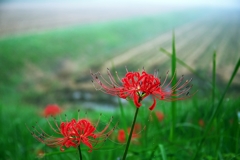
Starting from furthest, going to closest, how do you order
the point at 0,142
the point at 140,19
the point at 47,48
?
the point at 140,19 < the point at 47,48 < the point at 0,142

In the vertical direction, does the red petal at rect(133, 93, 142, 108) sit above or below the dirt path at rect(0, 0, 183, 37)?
below

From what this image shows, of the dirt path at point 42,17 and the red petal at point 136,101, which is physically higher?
the dirt path at point 42,17

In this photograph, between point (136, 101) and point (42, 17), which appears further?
point (42, 17)

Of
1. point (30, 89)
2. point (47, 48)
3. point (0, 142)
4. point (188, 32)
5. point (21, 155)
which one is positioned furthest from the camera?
point (188, 32)

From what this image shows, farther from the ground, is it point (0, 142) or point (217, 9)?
point (217, 9)

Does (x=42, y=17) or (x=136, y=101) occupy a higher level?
(x=42, y=17)

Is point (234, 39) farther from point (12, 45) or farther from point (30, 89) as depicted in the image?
point (12, 45)

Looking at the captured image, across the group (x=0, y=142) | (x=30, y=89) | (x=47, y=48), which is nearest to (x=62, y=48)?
(x=47, y=48)

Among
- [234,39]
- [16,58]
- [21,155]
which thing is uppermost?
[16,58]

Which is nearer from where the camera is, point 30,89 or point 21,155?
point 21,155

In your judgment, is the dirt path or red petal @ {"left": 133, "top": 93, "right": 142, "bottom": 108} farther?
the dirt path

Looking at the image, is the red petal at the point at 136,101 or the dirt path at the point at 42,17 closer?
the red petal at the point at 136,101
